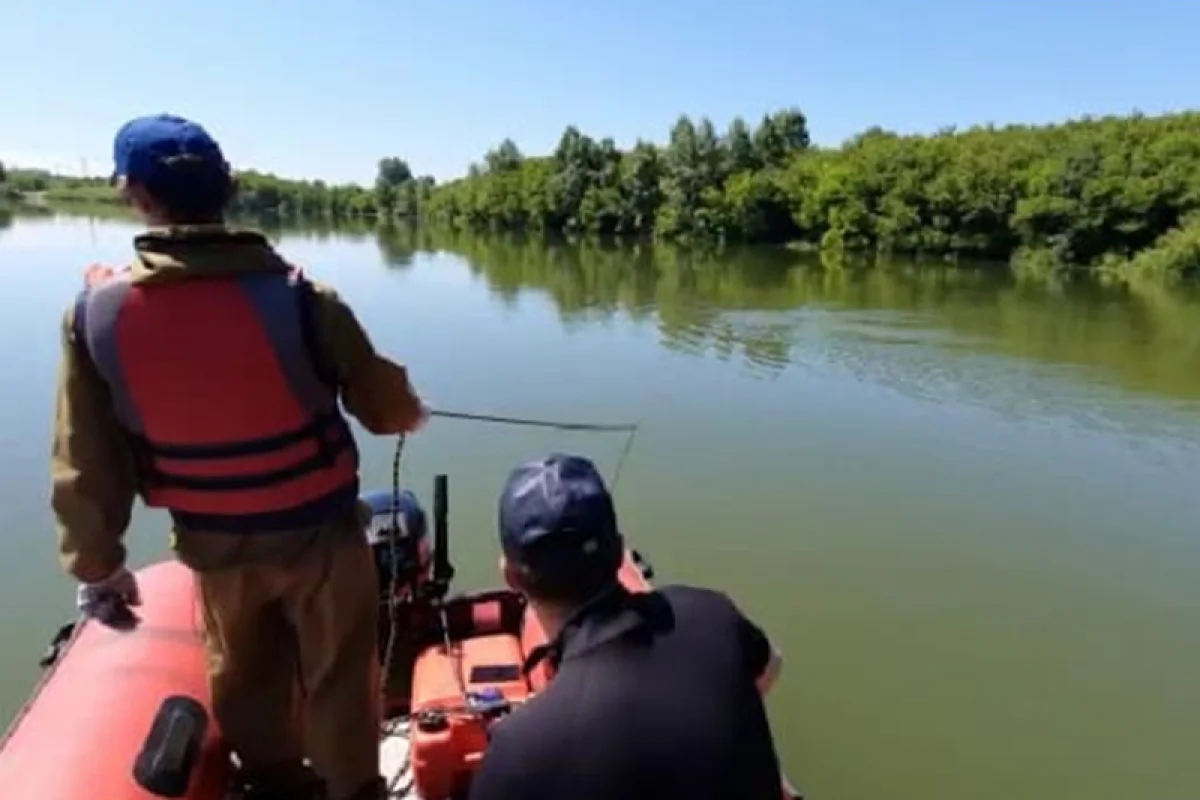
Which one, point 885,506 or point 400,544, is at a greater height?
point 400,544

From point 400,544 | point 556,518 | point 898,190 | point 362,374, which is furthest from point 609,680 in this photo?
point 898,190

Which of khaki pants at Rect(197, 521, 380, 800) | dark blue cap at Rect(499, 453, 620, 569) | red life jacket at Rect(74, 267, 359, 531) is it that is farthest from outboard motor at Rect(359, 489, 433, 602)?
dark blue cap at Rect(499, 453, 620, 569)

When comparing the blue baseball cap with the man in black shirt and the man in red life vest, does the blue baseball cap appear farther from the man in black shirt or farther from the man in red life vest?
the man in black shirt

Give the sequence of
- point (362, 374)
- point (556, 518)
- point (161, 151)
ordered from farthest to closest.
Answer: point (362, 374), point (161, 151), point (556, 518)

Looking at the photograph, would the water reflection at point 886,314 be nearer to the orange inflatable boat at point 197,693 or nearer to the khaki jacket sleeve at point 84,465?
the orange inflatable boat at point 197,693

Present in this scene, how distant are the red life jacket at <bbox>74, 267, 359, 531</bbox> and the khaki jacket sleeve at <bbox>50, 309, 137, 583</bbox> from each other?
0.04 meters

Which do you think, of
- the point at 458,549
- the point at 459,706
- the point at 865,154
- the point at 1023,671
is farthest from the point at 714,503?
the point at 865,154

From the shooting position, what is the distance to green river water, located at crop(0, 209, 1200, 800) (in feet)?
16.0

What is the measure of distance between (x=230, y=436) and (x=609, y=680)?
1.16m

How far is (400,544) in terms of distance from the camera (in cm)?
381

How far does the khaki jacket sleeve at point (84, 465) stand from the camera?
2.18 meters

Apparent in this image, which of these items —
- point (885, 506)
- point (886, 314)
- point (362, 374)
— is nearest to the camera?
point (362, 374)

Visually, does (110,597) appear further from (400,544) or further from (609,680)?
(400,544)

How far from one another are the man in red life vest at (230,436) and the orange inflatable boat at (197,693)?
0.18 m
